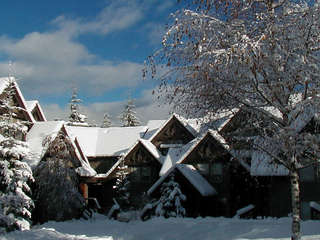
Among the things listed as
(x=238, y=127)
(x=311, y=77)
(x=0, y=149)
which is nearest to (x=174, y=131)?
(x=0, y=149)

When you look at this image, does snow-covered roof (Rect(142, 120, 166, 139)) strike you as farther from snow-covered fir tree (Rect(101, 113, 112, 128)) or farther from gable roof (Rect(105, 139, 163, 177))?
snow-covered fir tree (Rect(101, 113, 112, 128))

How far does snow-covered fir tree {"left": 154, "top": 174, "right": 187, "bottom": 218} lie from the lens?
22.4 metres

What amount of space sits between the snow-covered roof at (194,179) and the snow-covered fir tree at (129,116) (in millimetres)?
38973

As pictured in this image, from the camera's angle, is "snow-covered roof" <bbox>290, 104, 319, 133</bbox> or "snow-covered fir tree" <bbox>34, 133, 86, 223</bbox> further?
"snow-covered fir tree" <bbox>34, 133, 86, 223</bbox>

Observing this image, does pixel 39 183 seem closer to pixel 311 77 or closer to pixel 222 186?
pixel 222 186

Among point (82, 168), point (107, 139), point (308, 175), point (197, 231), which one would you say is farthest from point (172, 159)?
point (107, 139)

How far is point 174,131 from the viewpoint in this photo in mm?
30547

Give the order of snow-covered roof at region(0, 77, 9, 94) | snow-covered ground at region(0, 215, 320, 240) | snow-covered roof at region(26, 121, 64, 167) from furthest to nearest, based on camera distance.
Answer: snow-covered roof at region(26, 121, 64, 167)
snow-covered roof at region(0, 77, 9, 94)
snow-covered ground at region(0, 215, 320, 240)

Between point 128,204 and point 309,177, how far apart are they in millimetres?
13837

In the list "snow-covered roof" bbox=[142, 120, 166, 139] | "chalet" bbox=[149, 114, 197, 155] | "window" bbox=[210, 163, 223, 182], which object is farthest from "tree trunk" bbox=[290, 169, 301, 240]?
"snow-covered roof" bbox=[142, 120, 166, 139]

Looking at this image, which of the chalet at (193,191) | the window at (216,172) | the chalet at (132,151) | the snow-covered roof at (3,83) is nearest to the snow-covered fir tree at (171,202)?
the chalet at (193,191)

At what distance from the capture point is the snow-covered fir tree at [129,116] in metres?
63.7

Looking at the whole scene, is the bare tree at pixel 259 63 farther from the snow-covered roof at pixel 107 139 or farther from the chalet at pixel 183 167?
the snow-covered roof at pixel 107 139

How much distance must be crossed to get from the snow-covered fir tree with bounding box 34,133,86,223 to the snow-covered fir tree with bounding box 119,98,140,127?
37.7 m
